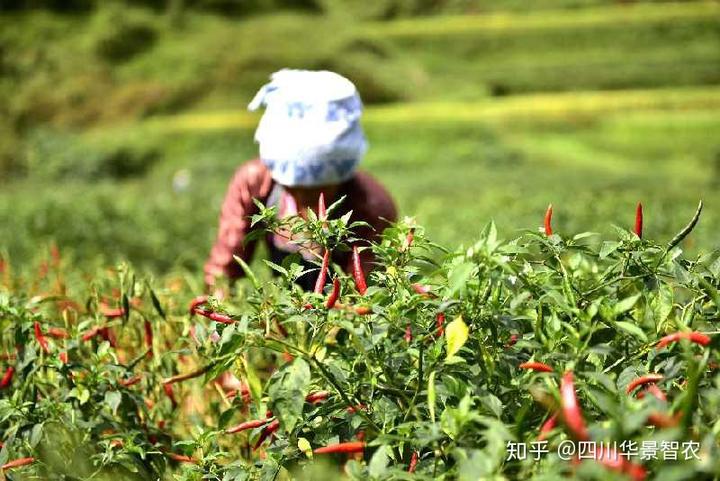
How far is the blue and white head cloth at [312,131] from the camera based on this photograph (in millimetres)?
1609

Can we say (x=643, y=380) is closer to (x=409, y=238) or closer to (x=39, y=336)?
(x=409, y=238)

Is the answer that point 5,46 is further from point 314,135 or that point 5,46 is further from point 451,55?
point 314,135

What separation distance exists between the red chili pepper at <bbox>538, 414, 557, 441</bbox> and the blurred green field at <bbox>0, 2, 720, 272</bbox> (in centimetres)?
838

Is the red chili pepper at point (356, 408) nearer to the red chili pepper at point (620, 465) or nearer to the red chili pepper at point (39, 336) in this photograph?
the red chili pepper at point (620, 465)

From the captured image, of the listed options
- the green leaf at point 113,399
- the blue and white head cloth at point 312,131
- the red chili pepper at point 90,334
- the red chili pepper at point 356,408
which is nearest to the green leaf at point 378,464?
the red chili pepper at point 356,408

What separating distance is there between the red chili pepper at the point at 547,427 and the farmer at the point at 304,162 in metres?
0.77

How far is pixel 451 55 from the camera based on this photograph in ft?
45.0

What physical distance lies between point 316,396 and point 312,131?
75cm

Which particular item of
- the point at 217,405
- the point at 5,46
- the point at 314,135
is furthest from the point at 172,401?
the point at 5,46

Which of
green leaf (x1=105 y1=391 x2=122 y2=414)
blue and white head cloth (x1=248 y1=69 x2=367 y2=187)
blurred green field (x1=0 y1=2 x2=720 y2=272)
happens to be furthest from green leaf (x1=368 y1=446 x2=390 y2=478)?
blurred green field (x1=0 y1=2 x2=720 y2=272)

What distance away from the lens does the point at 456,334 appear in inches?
32.7

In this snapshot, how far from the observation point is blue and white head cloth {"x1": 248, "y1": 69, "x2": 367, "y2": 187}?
5.28 feet

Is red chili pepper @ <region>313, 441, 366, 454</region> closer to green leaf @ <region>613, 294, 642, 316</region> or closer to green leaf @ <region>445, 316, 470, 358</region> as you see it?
green leaf @ <region>445, 316, 470, 358</region>

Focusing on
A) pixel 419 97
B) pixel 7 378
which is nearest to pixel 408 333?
pixel 7 378
